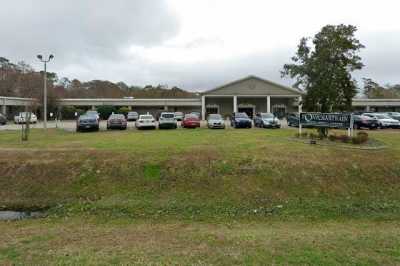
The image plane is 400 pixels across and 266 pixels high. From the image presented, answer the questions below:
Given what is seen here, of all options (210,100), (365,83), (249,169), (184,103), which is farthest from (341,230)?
(365,83)

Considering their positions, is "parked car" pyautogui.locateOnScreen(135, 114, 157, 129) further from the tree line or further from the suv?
the tree line

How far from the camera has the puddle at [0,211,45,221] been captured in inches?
372

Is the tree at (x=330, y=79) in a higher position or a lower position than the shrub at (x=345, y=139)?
higher

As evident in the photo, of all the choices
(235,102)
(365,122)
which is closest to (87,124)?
(365,122)

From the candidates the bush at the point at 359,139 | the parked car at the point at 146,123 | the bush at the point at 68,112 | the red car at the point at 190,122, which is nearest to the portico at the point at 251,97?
the bush at the point at 68,112

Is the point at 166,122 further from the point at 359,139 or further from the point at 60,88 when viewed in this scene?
the point at 60,88

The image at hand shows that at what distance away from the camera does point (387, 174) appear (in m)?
12.6

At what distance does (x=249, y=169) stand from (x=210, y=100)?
4579 cm

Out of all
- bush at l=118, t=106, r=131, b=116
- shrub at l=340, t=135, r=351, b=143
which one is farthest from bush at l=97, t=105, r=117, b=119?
shrub at l=340, t=135, r=351, b=143

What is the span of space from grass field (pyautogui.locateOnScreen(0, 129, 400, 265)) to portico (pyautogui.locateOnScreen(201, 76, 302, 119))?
39267 mm

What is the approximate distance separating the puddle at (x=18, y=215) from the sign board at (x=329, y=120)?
15.5 meters

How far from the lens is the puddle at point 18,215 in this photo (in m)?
9.45

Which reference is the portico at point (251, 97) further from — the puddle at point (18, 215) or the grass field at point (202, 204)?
the puddle at point (18, 215)

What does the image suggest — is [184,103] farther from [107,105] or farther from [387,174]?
[387,174]
